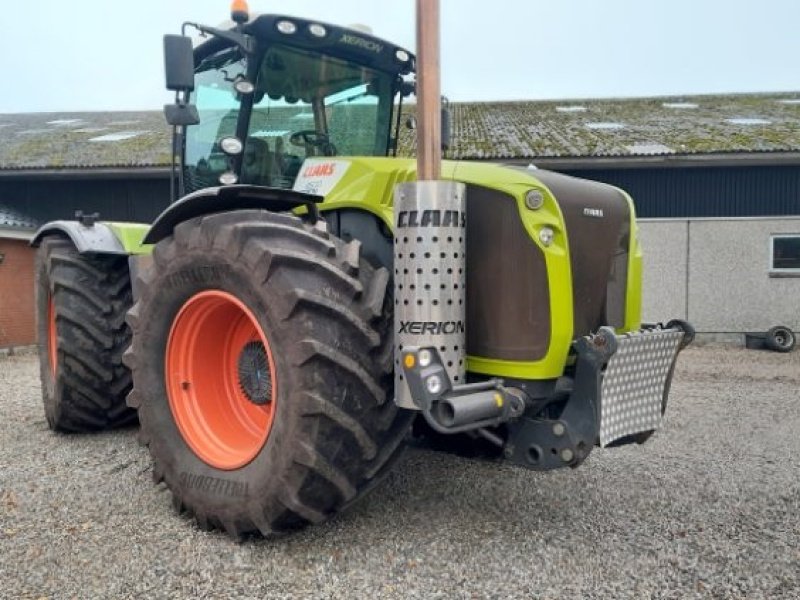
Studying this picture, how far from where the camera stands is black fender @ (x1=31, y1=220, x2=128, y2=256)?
4.72m

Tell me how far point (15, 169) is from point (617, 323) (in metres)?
13.8

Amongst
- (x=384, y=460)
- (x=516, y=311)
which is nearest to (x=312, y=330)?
(x=384, y=460)

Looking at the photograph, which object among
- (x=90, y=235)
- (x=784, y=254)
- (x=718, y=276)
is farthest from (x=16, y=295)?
(x=784, y=254)

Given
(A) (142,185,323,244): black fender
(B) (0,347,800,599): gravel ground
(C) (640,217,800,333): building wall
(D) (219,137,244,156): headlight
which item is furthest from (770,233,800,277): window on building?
(A) (142,185,323,244): black fender

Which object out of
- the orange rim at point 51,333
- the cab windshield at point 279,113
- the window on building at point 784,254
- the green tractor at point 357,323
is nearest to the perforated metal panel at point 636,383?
the green tractor at point 357,323

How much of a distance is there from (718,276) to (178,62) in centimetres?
1078

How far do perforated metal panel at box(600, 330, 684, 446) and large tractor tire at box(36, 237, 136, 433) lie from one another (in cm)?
329

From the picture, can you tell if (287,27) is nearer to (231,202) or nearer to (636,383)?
(231,202)

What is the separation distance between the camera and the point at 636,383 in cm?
308

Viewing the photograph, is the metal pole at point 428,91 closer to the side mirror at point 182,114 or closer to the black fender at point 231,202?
the black fender at point 231,202

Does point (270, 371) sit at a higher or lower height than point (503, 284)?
lower

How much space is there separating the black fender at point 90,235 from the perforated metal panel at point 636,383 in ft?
11.1

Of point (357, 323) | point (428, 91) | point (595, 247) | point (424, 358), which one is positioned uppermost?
point (428, 91)

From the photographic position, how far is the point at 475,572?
277 centimetres
